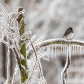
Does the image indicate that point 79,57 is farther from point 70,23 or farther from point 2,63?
point 2,63

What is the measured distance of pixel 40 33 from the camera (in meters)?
3.20

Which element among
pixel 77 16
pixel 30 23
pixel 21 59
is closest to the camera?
pixel 21 59

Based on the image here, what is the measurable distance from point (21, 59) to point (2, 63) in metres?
2.50

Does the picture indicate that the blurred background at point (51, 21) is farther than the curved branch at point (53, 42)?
Yes

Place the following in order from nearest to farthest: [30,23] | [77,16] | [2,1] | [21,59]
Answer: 1. [21,59]
2. [2,1]
3. [30,23]
4. [77,16]

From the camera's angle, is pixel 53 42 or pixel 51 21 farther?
pixel 51 21

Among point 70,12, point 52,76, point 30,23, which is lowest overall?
point 52,76

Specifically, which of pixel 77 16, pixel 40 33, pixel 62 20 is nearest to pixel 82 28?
pixel 77 16

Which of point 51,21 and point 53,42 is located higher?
point 51,21

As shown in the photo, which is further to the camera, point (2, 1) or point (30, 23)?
point (30, 23)

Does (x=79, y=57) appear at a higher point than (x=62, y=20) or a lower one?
lower

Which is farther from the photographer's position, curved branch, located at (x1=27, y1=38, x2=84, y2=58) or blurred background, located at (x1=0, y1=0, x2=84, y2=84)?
blurred background, located at (x1=0, y1=0, x2=84, y2=84)

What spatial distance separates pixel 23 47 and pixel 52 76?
2.93m

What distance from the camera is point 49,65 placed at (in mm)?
3373
